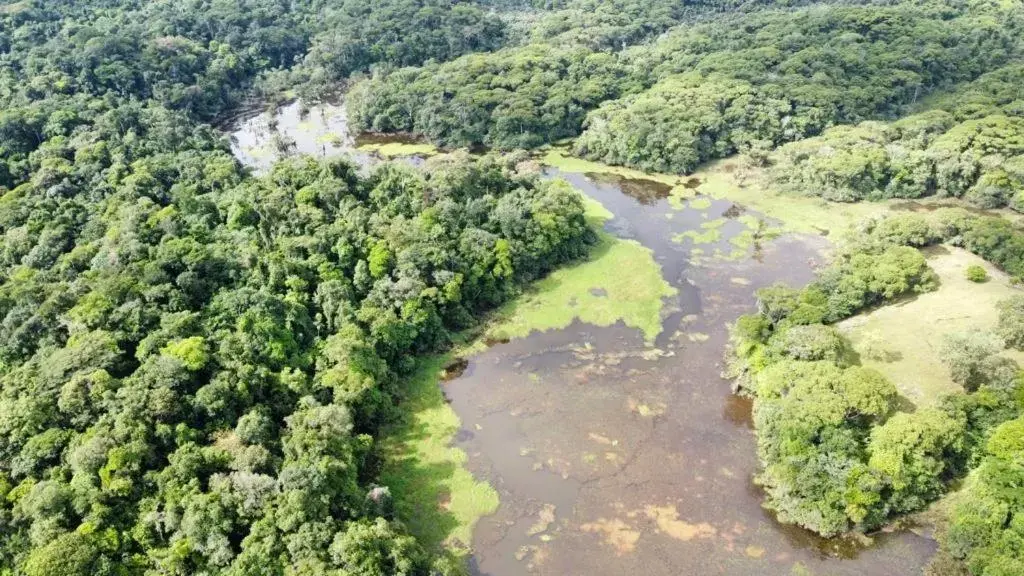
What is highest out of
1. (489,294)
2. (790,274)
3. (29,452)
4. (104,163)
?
(104,163)

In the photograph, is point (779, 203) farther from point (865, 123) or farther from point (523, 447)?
point (523, 447)

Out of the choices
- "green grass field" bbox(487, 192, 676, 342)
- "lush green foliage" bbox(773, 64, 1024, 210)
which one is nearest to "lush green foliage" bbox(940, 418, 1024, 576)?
"green grass field" bbox(487, 192, 676, 342)

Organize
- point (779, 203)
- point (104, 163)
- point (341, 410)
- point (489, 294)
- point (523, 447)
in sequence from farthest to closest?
point (779, 203) < point (104, 163) < point (489, 294) < point (523, 447) < point (341, 410)

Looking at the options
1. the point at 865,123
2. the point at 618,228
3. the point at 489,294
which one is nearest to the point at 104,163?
the point at 489,294

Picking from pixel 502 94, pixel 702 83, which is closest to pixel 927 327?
pixel 702 83

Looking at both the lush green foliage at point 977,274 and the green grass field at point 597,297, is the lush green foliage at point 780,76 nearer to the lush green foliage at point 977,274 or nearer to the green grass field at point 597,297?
the green grass field at point 597,297

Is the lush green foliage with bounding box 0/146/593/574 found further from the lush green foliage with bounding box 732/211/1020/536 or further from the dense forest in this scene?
the lush green foliage with bounding box 732/211/1020/536
